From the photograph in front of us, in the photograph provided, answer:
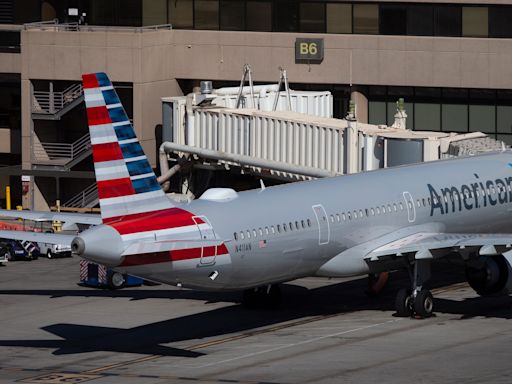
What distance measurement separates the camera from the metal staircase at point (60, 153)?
91250 millimetres

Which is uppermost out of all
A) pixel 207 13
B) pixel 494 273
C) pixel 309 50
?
pixel 207 13

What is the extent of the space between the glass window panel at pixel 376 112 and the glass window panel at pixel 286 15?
6.98 m

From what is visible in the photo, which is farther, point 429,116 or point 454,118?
point 429,116

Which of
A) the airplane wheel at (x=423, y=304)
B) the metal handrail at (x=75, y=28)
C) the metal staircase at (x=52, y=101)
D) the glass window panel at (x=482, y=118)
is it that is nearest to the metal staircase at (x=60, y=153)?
the metal staircase at (x=52, y=101)

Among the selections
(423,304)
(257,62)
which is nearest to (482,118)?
(257,62)

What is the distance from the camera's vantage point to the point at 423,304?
187 ft

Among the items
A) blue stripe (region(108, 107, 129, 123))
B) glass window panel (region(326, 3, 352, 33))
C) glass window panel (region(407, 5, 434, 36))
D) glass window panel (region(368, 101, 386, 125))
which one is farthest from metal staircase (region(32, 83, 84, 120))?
blue stripe (region(108, 107, 129, 123))

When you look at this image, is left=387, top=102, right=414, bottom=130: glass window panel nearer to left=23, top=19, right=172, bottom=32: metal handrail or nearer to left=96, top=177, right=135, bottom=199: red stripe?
left=23, top=19, right=172, bottom=32: metal handrail

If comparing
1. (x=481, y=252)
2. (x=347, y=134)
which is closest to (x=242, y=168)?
(x=347, y=134)

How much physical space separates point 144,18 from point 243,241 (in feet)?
147

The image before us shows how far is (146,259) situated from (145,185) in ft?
7.95

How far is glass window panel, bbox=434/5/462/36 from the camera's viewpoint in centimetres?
9294

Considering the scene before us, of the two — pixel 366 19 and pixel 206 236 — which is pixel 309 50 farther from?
pixel 206 236

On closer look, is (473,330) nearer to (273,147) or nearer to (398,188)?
(398,188)
